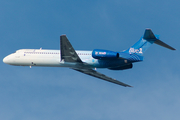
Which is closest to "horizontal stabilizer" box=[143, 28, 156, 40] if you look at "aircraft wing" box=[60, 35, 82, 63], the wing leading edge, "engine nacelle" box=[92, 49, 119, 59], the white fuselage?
"engine nacelle" box=[92, 49, 119, 59]

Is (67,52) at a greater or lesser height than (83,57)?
greater

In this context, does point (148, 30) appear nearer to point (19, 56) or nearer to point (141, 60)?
point (141, 60)

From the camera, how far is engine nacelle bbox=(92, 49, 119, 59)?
4009cm

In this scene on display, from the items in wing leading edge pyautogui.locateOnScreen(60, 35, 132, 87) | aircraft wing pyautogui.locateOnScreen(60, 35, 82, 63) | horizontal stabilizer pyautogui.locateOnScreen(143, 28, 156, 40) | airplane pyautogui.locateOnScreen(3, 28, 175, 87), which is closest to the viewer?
aircraft wing pyautogui.locateOnScreen(60, 35, 82, 63)

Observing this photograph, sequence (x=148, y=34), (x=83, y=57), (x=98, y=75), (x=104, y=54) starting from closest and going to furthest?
(x=104, y=54) → (x=148, y=34) → (x=83, y=57) → (x=98, y=75)

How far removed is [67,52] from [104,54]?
16.3ft

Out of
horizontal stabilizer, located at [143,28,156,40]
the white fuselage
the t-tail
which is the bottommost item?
the white fuselage

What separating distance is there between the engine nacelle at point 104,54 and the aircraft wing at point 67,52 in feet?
8.88

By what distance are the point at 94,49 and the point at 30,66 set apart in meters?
10.7

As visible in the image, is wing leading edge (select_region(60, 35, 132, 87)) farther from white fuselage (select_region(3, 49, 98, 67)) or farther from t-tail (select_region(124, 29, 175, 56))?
t-tail (select_region(124, 29, 175, 56))

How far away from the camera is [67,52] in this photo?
41.3 metres

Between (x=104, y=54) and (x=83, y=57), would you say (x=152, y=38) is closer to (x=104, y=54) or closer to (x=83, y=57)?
(x=104, y=54)

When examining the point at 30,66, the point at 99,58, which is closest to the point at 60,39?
the point at 99,58

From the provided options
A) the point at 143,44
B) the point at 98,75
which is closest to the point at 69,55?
the point at 98,75
